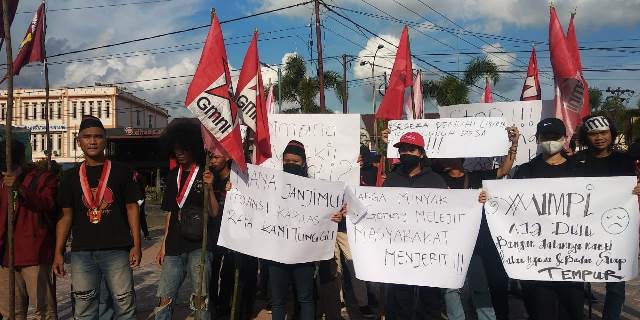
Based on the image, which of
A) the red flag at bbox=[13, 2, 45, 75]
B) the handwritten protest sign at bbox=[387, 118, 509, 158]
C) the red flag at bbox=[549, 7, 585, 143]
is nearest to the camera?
the red flag at bbox=[549, 7, 585, 143]

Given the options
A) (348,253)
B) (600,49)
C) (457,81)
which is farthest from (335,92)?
(348,253)

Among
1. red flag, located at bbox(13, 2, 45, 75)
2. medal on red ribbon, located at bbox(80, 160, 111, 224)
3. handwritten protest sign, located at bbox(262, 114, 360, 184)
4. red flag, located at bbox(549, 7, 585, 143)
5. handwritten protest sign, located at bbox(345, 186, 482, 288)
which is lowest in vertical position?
handwritten protest sign, located at bbox(345, 186, 482, 288)

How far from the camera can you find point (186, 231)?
4.32 meters

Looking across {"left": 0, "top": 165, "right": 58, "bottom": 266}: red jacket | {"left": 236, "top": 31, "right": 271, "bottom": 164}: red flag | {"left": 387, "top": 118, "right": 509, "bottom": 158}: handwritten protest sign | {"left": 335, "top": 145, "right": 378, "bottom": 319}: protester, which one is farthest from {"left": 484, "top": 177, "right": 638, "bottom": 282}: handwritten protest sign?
{"left": 0, "top": 165, "right": 58, "bottom": 266}: red jacket

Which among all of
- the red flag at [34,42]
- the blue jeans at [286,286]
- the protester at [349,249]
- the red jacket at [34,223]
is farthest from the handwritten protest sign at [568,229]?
the red flag at [34,42]

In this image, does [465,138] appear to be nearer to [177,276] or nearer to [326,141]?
[326,141]

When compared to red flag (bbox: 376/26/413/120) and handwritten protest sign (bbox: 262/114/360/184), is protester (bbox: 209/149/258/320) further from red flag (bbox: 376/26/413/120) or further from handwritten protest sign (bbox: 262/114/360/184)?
red flag (bbox: 376/26/413/120)

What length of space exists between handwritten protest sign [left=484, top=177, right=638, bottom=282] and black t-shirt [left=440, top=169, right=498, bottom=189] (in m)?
0.74

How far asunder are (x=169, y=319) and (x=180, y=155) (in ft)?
4.33

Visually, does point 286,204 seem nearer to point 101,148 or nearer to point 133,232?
point 133,232

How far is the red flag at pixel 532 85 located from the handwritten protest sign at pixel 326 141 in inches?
94.7

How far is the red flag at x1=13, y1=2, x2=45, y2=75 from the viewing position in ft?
27.8

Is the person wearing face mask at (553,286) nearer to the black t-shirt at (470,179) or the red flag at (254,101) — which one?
the black t-shirt at (470,179)

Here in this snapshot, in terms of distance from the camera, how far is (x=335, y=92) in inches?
1141
